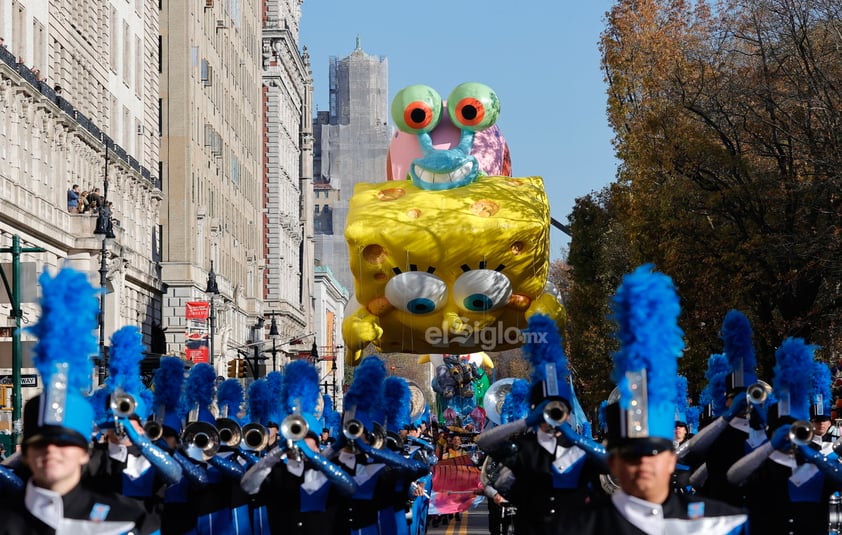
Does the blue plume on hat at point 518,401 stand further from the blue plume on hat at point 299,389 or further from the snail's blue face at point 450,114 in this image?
the snail's blue face at point 450,114

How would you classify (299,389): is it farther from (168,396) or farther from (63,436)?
(63,436)

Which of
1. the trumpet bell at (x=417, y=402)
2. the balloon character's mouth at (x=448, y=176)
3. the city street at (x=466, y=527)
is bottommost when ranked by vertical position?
the city street at (x=466, y=527)

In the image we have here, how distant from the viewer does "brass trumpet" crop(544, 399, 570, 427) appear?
37.7 ft

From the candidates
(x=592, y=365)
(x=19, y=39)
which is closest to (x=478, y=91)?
(x=19, y=39)

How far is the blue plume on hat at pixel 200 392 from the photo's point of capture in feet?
47.2

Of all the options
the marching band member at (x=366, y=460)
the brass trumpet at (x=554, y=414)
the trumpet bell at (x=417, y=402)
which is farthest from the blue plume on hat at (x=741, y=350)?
the trumpet bell at (x=417, y=402)

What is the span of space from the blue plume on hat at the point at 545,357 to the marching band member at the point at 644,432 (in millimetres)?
4926

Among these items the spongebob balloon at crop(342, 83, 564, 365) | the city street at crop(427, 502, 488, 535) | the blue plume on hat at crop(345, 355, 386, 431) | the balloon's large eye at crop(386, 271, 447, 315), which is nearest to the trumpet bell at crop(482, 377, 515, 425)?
the spongebob balloon at crop(342, 83, 564, 365)

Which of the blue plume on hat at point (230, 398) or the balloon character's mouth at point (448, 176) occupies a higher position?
the balloon character's mouth at point (448, 176)

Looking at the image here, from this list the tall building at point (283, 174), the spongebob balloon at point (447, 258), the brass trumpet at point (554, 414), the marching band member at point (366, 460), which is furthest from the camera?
the tall building at point (283, 174)

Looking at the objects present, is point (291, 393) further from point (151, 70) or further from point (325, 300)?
point (325, 300)

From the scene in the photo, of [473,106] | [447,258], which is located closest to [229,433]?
[447,258]

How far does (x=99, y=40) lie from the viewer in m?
55.2

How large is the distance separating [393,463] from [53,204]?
1368 inches
